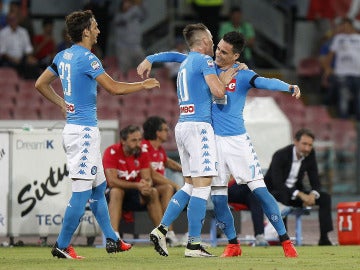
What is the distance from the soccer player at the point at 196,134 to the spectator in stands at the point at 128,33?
37.5ft

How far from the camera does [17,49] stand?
875 inches

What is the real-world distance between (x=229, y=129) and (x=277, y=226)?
3.36 ft

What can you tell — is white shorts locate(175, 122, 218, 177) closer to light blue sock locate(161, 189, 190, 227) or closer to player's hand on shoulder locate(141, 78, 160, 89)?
light blue sock locate(161, 189, 190, 227)

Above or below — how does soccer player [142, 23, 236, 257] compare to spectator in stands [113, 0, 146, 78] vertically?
below

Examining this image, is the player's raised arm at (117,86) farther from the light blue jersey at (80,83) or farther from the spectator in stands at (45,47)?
the spectator in stands at (45,47)

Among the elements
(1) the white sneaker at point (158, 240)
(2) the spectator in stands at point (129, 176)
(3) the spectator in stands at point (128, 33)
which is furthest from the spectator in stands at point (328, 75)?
(1) the white sneaker at point (158, 240)

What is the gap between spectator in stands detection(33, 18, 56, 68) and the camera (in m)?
22.7

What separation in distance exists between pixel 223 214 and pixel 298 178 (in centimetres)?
376

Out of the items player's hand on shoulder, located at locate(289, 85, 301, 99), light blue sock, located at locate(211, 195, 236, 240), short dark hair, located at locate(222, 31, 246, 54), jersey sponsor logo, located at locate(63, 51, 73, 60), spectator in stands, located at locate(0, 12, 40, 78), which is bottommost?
light blue sock, located at locate(211, 195, 236, 240)

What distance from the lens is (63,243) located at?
37.3 ft

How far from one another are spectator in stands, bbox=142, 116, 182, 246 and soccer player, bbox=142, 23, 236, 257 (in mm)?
3299

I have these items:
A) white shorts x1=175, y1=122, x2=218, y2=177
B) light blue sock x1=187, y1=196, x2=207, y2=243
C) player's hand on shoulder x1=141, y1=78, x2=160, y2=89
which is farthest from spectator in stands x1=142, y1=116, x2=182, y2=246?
player's hand on shoulder x1=141, y1=78, x2=160, y2=89

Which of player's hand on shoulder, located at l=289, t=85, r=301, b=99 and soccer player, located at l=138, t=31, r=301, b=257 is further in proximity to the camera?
soccer player, located at l=138, t=31, r=301, b=257

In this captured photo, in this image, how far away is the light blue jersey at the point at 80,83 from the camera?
11.2 m
